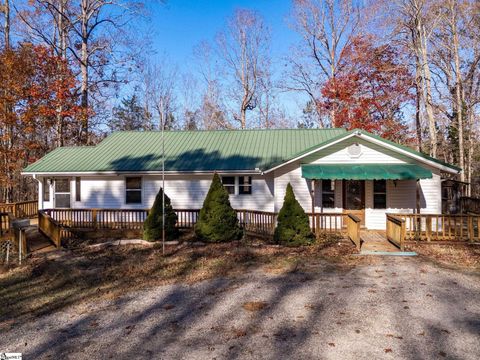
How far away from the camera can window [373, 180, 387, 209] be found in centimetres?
1421

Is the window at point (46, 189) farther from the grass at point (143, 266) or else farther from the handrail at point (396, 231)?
the handrail at point (396, 231)

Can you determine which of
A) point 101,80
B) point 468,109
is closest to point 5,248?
point 101,80

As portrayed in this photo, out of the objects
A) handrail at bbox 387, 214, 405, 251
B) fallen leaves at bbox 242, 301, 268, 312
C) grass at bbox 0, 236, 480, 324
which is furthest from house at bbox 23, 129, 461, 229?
fallen leaves at bbox 242, 301, 268, 312

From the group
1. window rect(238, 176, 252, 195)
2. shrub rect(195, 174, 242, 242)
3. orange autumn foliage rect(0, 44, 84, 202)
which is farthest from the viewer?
orange autumn foliage rect(0, 44, 84, 202)

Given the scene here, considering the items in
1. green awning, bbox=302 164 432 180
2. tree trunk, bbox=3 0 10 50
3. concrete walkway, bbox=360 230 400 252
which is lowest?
concrete walkway, bbox=360 230 400 252

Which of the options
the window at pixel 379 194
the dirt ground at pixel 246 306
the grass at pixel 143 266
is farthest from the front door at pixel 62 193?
the window at pixel 379 194

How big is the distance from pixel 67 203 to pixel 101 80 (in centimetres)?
1543

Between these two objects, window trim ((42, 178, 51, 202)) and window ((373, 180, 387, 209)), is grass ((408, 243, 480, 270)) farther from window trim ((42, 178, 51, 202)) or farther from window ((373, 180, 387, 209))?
window trim ((42, 178, 51, 202))

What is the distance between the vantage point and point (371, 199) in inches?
561

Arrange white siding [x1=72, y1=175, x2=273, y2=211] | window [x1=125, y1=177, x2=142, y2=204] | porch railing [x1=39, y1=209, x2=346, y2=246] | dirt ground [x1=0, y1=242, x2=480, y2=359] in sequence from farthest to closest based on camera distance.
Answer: window [x1=125, y1=177, x2=142, y2=204] → white siding [x1=72, y1=175, x2=273, y2=211] → porch railing [x1=39, y1=209, x2=346, y2=246] → dirt ground [x1=0, y1=242, x2=480, y2=359]

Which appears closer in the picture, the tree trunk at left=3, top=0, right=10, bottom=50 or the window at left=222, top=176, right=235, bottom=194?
the window at left=222, top=176, right=235, bottom=194

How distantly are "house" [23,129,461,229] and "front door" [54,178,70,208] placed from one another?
45mm

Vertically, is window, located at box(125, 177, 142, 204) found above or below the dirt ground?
above

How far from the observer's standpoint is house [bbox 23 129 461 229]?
13688 mm
